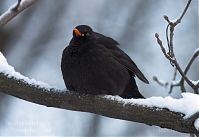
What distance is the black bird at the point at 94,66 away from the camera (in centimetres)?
445

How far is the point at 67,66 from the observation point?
4.53m

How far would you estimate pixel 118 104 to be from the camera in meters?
3.80

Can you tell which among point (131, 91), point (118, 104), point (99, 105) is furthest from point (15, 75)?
point (131, 91)

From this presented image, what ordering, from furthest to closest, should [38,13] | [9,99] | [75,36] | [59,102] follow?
[38,13] < [9,99] < [75,36] < [59,102]

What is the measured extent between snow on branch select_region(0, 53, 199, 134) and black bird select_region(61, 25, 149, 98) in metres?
0.31

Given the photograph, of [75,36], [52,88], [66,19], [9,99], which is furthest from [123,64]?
[66,19]

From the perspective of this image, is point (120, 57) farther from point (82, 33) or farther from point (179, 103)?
point (179, 103)

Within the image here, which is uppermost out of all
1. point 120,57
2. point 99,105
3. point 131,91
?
point 120,57

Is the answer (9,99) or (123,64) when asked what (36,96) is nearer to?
(123,64)

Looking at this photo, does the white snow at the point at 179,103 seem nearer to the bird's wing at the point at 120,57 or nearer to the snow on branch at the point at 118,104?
the snow on branch at the point at 118,104

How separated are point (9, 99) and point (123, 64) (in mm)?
3288

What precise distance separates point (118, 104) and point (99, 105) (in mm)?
139

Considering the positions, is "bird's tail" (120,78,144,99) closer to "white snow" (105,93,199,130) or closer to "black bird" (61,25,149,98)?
"black bird" (61,25,149,98)

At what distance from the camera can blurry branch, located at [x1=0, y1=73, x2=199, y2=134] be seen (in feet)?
12.0
